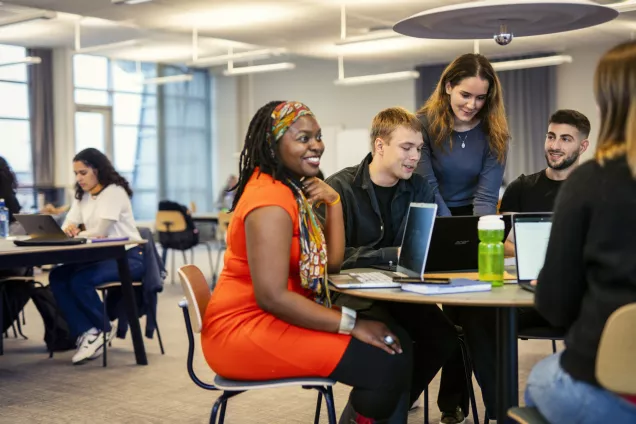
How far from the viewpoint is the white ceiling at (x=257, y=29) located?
8180 mm

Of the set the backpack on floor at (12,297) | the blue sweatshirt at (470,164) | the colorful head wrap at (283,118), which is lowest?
the backpack on floor at (12,297)

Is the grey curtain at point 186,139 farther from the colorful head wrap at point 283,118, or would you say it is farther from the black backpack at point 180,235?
the colorful head wrap at point 283,118

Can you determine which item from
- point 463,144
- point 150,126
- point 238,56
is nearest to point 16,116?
point 150,126

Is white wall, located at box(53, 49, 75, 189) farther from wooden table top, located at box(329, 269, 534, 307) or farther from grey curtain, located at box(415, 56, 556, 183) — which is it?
wooden table top, located at box(329, 269, 534, 307)

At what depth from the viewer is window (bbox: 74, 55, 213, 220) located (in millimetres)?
13328

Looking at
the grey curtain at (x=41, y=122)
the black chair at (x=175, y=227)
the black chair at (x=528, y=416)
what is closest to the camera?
the black chair at (x=528, y=416)

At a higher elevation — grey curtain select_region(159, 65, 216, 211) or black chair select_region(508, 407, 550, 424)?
grey curtain select_region(159, 65, 216, 211)

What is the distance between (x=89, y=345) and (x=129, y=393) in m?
0.81

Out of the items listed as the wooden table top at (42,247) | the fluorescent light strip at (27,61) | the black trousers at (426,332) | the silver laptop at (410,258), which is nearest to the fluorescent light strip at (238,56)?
the fluorescent light strip at (27,61)

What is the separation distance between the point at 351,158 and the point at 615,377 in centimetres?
1254

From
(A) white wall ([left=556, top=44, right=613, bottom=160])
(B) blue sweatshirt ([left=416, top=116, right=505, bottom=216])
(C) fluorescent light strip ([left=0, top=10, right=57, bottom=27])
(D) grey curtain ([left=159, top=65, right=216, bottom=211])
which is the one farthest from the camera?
(D) grey curtain ([left=159, top=65, right=216, bottom=211])

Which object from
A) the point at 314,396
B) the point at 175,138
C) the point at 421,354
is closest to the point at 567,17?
the point at 421,354

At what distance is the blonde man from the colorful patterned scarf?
55cm

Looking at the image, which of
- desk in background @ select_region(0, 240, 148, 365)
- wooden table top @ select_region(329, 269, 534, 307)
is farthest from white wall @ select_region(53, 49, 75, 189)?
wooden table top @ select_region(329, 269, 534, 307)
